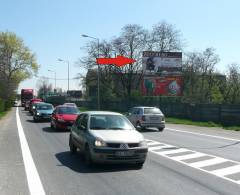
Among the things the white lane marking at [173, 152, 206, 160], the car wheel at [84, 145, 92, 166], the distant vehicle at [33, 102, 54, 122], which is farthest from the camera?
the distant vehicle at [33, 102, 54, 122]

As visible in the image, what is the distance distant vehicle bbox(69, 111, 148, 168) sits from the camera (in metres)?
10.8

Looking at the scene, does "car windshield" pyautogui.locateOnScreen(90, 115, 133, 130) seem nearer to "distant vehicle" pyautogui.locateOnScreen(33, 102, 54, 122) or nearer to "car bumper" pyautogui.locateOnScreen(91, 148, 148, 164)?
"car bumper" pyautogui.locateOnScreen(91, 148, 148, 164)

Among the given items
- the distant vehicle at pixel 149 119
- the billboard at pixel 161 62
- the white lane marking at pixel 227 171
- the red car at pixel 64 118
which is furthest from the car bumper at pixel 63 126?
the billboard at pixel 161 62

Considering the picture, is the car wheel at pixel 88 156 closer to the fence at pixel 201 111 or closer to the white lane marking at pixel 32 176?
the white lane marking at pixel 32 176

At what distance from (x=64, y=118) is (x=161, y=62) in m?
32.2

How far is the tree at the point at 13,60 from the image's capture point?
288 ft

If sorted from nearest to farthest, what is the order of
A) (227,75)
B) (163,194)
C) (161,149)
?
1. (163,194)
2. (161,149)
3. (227,75)

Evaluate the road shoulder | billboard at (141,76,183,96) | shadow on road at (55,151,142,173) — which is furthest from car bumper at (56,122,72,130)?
billboard at (141,76,183,96)

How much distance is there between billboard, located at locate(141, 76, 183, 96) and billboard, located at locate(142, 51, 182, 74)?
1279 millimetres

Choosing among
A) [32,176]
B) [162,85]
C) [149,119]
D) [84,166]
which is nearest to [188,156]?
[84,166]

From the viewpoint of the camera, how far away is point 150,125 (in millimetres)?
26188

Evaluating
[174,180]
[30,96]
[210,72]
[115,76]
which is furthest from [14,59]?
[174,180]

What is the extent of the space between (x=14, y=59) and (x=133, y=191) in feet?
279

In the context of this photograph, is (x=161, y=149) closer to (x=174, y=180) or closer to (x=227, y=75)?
(x=174, y=180)
